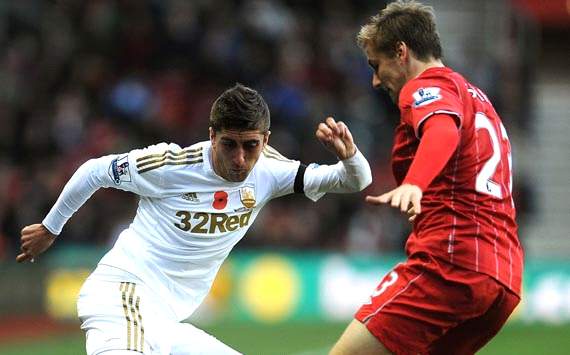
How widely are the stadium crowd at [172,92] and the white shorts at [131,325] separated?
8717mm

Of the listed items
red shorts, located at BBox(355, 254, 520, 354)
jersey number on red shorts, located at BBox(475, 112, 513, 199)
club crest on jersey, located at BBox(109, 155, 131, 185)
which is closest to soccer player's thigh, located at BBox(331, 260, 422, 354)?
red shorts, located at BBox(355, 254, 520, 354)

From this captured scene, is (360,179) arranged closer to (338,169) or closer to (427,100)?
(338,169)

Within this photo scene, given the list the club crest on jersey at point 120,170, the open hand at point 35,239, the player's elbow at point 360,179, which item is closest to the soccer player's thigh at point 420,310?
the player's elbow at point 360,179

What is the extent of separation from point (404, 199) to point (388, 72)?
112 centimetres

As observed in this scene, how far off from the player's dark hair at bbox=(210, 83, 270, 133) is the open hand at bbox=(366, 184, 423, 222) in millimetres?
1175

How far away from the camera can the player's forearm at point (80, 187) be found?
19.1 ft

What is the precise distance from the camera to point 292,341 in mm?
12859

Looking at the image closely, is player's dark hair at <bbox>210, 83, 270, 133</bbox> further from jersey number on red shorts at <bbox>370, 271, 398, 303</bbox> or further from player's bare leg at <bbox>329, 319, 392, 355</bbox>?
player's bare leg at <bbox>329, 319, 392, 355</bbox>

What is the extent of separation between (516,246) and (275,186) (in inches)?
51.0

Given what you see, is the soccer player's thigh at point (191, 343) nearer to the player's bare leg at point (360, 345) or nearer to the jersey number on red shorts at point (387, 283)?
the player's bare leg at point (360, 345)

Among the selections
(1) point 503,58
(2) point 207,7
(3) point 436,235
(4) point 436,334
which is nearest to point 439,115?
(3) point 436,235

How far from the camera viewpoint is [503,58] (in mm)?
17953

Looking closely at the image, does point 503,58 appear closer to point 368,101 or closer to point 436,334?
point 368,101

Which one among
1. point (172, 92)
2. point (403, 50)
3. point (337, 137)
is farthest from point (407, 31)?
point (172, 92)
